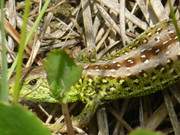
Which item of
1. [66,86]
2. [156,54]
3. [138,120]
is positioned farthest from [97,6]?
[66,86]

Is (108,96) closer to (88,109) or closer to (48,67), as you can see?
(88,109)

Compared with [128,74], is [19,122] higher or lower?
higher

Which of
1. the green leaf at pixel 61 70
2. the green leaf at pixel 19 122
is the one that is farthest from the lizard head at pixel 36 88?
the green leaf at pixel 19 122

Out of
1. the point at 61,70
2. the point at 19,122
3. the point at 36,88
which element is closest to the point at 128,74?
the point at 36,88

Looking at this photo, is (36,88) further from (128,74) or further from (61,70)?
(61,70)

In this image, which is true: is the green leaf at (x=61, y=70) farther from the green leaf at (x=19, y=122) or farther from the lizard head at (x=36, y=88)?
the lizard head at (x=36, y=88)

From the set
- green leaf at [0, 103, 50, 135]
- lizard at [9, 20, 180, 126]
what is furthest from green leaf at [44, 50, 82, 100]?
lizard at [9, 20, 180, 126]
